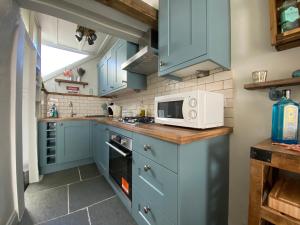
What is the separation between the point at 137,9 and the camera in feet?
4.12

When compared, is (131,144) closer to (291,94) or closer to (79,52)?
(291,94)

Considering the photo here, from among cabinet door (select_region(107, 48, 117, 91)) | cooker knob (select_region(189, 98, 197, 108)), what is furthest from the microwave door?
cabinet door (select_region(107, 48, 117, 91))

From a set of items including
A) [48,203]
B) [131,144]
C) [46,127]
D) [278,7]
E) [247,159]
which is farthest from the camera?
[46,127]

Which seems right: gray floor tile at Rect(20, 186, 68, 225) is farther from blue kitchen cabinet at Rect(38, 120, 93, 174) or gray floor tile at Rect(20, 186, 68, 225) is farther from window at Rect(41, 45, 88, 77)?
window at Rect(41, 45, 88, 77)

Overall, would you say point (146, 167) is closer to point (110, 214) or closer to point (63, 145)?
point (110, 214)

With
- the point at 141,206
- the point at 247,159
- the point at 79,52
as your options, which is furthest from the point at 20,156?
the point at 79,52

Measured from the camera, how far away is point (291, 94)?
885 mm

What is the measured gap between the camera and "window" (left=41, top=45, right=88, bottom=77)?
2.98 metres

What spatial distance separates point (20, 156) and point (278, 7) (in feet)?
7.68

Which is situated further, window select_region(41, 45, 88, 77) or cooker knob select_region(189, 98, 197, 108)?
window select_region(41, 45, 88, 77)

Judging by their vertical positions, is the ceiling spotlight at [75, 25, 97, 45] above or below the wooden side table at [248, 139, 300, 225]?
above

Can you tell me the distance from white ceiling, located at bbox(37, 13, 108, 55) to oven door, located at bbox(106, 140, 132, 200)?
2.30 metres

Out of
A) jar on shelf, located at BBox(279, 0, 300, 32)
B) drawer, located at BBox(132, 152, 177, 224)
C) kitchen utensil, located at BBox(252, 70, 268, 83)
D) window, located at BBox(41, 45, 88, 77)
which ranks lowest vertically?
drawer, located at BBox(132, 152, 177, 224)

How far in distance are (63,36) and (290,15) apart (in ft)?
11.0
